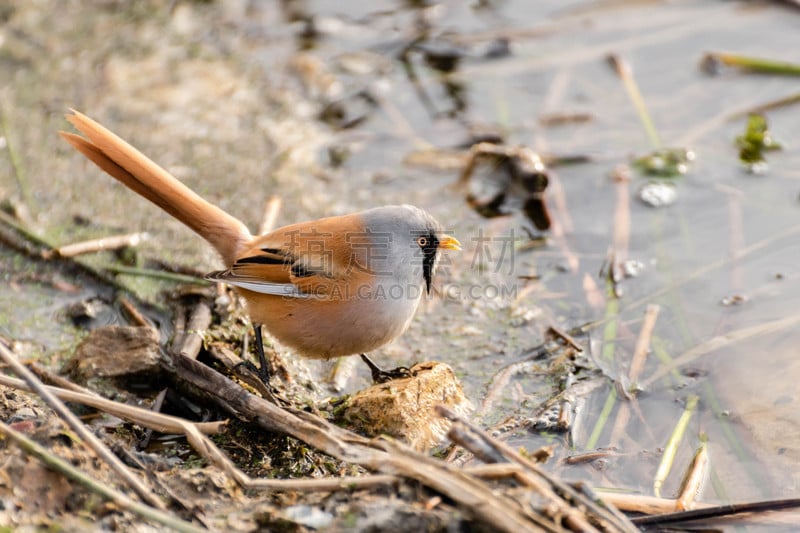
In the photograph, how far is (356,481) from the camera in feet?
10.5

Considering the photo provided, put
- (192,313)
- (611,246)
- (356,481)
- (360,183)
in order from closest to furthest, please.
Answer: (356,481), (192,313), (611,246), (360,183)

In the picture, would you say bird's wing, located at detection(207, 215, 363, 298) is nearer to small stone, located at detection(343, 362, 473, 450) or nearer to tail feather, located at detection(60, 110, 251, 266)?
tail feather, located at detection(60, 110, 251, 266)

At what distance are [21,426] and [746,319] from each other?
12.3ft

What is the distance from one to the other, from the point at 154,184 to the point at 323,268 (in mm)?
1039

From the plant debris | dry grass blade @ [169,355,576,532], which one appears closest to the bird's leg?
dry grass blade @ [169,355,576,532]

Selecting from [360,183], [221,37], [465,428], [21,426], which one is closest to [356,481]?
[465,428]

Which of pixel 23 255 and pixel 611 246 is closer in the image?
pixel 23 255

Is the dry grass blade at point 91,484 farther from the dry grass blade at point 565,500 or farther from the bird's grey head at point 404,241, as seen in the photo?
the bird's grey head at point 404,241

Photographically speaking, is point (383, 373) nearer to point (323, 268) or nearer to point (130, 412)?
point (323, 268)

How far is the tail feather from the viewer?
4574 mm

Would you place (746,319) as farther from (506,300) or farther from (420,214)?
(420,214)

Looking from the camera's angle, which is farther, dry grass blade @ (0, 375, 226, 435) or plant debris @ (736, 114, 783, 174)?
plant debris @ (736, 114, 783, 174)

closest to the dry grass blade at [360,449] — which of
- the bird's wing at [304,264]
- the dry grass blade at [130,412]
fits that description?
the dry grass blade at [130,412]

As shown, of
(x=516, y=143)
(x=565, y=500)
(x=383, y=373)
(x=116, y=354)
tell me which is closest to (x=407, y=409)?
(x=383, y=373)
